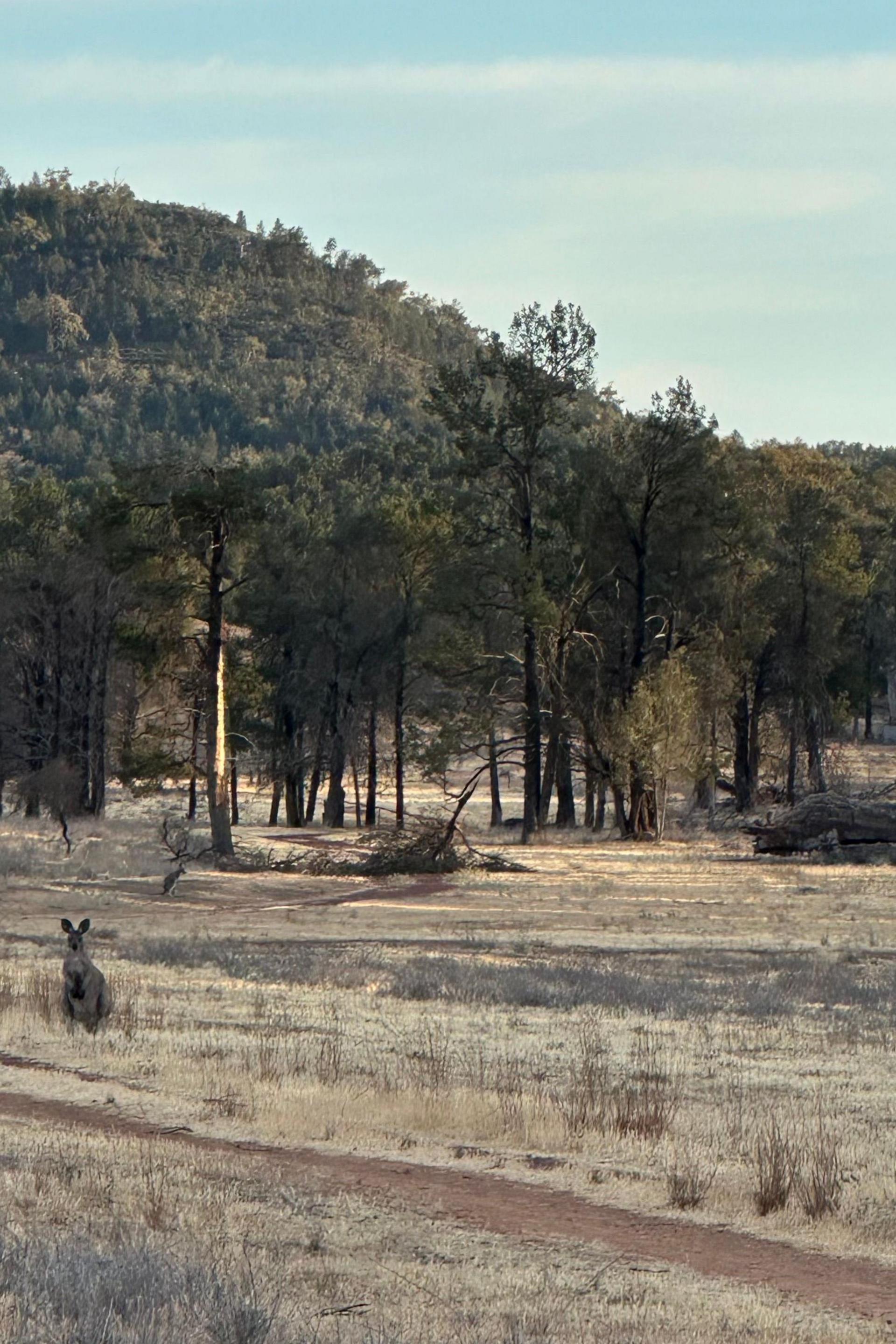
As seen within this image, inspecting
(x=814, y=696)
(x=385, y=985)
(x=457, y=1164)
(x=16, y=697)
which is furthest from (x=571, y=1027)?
(x=16, y=697)

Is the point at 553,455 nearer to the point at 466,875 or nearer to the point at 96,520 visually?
the point at 96,520

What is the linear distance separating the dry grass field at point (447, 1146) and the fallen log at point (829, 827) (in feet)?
58.5

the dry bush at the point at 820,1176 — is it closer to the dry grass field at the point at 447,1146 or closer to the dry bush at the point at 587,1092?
the dry grass field at the point at 447,1146

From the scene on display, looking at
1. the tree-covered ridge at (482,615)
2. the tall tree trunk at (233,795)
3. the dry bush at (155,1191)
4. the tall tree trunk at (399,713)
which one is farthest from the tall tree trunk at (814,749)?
the dry bush at (155,1191)

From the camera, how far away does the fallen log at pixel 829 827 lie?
135 ft

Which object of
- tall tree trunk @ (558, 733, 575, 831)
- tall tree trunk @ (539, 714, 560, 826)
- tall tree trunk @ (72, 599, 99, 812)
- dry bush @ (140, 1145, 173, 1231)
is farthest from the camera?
tall tree trunk @ (72, 599, 99, 812)

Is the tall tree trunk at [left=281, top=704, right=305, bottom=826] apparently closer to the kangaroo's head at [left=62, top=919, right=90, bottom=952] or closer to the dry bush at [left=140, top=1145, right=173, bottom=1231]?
the kangaroo's head at [left=62, top=919, right=90, bottom=952]

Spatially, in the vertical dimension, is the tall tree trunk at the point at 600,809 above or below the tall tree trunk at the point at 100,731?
below

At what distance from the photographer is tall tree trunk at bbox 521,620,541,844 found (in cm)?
4766

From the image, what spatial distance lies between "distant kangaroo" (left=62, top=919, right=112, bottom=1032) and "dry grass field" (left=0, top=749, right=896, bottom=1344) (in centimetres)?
24

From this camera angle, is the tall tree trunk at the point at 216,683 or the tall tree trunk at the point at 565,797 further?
the tall tree trunk at the point at 565,797

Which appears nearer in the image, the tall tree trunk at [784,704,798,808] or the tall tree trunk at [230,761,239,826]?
the tall tree trunk at [230,761,239,826]

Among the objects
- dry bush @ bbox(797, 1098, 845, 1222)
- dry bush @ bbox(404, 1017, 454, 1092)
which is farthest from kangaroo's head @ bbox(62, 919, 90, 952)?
dry bush @ bbox(797, 1098, 845, 1222)

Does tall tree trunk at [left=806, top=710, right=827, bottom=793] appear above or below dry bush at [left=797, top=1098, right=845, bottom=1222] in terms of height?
above
